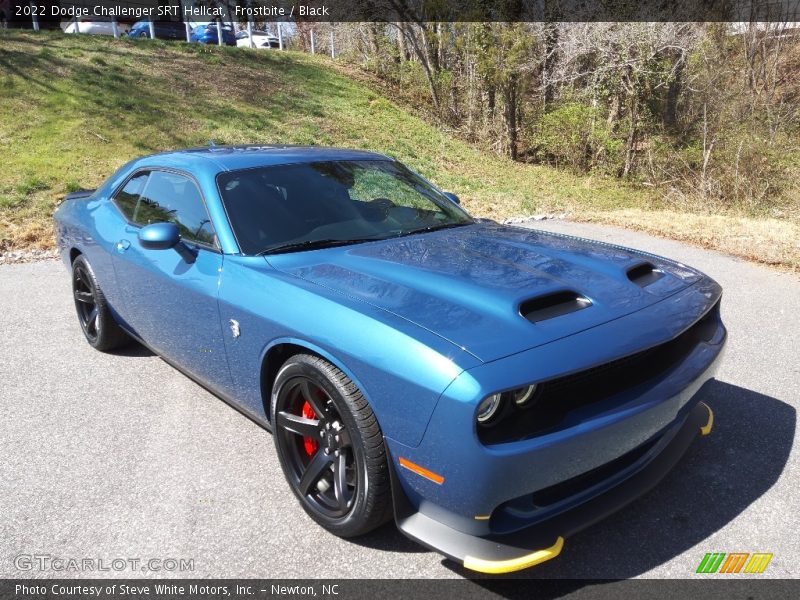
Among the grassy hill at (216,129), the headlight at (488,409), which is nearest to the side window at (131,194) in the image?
the headlight at (488,409)

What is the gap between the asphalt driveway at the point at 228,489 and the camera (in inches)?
90.6

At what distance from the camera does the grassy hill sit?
901 cm

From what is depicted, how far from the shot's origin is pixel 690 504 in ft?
8.38

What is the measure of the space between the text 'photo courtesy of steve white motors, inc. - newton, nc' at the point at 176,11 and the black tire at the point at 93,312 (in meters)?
19.2

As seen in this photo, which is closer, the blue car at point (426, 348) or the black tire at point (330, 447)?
the blue car at point (426, 348)

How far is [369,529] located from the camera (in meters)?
2.28

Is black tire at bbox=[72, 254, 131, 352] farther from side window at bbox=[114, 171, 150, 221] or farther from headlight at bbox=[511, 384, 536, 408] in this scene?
headlight at bbox=[511, 384, 536, 408]

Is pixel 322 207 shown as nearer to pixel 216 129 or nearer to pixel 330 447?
pixel 330 447

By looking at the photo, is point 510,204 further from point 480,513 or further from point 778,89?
point 778,89

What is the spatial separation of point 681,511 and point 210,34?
28766 mm

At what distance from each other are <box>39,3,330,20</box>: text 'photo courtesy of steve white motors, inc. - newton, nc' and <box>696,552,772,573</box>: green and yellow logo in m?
22.9

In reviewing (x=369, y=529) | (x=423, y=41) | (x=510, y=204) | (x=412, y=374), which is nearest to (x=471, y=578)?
(x=369, y=529)

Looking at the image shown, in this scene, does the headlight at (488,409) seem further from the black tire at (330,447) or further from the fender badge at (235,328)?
the fender badge at (235,328)

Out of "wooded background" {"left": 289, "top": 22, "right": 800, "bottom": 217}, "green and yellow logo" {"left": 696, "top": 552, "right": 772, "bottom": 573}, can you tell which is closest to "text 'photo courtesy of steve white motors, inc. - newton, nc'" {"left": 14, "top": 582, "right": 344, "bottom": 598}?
"green and yellow logo" {"left": 696, "top": 552, "right": 772, "bottom": 573}
